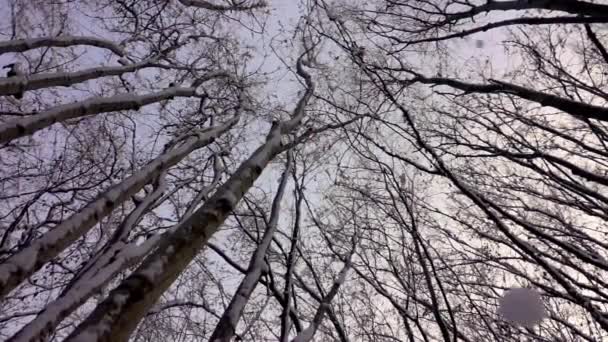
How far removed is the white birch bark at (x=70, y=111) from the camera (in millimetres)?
3121

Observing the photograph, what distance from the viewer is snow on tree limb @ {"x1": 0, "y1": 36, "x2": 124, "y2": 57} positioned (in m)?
3.83

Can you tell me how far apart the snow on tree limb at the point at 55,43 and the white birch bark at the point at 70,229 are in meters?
1.86

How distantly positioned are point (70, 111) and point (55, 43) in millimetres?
1378

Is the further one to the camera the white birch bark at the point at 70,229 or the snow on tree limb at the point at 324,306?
the snow on tree limb at the point at 324,306

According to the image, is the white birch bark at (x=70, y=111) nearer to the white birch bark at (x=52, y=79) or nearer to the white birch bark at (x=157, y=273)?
the white birch bark at (x=52, y=79)

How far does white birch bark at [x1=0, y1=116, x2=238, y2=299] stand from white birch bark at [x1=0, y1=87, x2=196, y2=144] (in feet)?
2.40

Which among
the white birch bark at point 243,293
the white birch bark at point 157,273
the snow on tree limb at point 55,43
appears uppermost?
the snow on tree limb at point 55,43

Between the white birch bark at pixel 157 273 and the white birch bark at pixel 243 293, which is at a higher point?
the white birch bark at pixel 243 293

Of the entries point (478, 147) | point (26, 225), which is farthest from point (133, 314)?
point (26, 225)

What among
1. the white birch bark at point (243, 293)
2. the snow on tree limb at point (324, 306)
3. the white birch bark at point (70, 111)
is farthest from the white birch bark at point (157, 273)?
the white birch bark at point (70, 111)

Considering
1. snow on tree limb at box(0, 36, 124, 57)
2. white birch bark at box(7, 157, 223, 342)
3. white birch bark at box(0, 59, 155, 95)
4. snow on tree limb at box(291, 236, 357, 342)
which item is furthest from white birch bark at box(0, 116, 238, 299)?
snow on tree limb at box(291, 236, 357, 342)

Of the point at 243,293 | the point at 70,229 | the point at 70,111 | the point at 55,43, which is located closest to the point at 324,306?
the point at 243,293

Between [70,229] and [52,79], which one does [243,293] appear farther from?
[52,79]

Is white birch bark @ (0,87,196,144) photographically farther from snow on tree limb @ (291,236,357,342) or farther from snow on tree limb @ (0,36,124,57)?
snow on tree limb @ (291,236,357,342)
